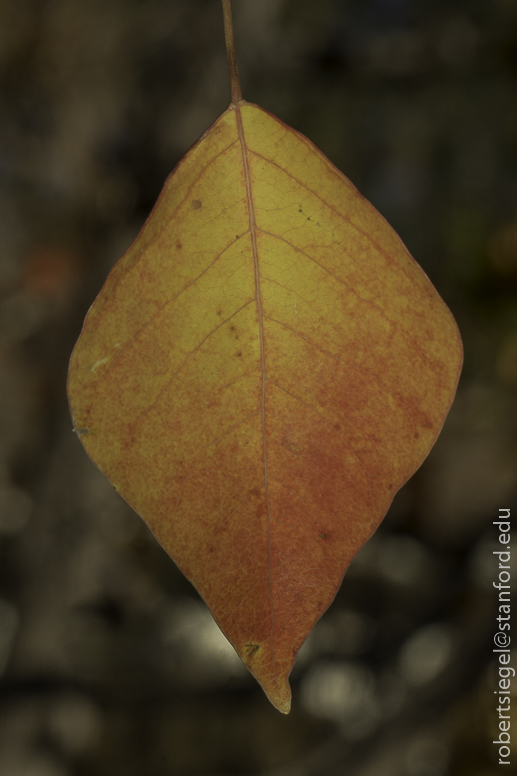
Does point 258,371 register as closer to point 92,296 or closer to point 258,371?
point 258,371

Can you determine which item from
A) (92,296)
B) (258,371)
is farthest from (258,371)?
(92,296)

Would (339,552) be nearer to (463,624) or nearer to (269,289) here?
(269,289)

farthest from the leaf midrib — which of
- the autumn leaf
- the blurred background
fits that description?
the blurred background

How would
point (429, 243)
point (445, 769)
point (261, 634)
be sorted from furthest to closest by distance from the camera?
1. point (429, 243)
2. point (445, 769)
3. point (261, 634)

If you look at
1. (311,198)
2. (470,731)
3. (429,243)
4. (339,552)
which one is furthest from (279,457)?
(470,731)

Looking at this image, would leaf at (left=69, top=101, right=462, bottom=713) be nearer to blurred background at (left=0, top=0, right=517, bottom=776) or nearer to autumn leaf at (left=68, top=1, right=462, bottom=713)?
autumn leaf at (left=68, top=1, right=462, bottom=713)

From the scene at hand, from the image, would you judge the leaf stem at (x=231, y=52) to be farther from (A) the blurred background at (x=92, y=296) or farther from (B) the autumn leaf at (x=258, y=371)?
(A) the blurred background at (x=92, y=296)
